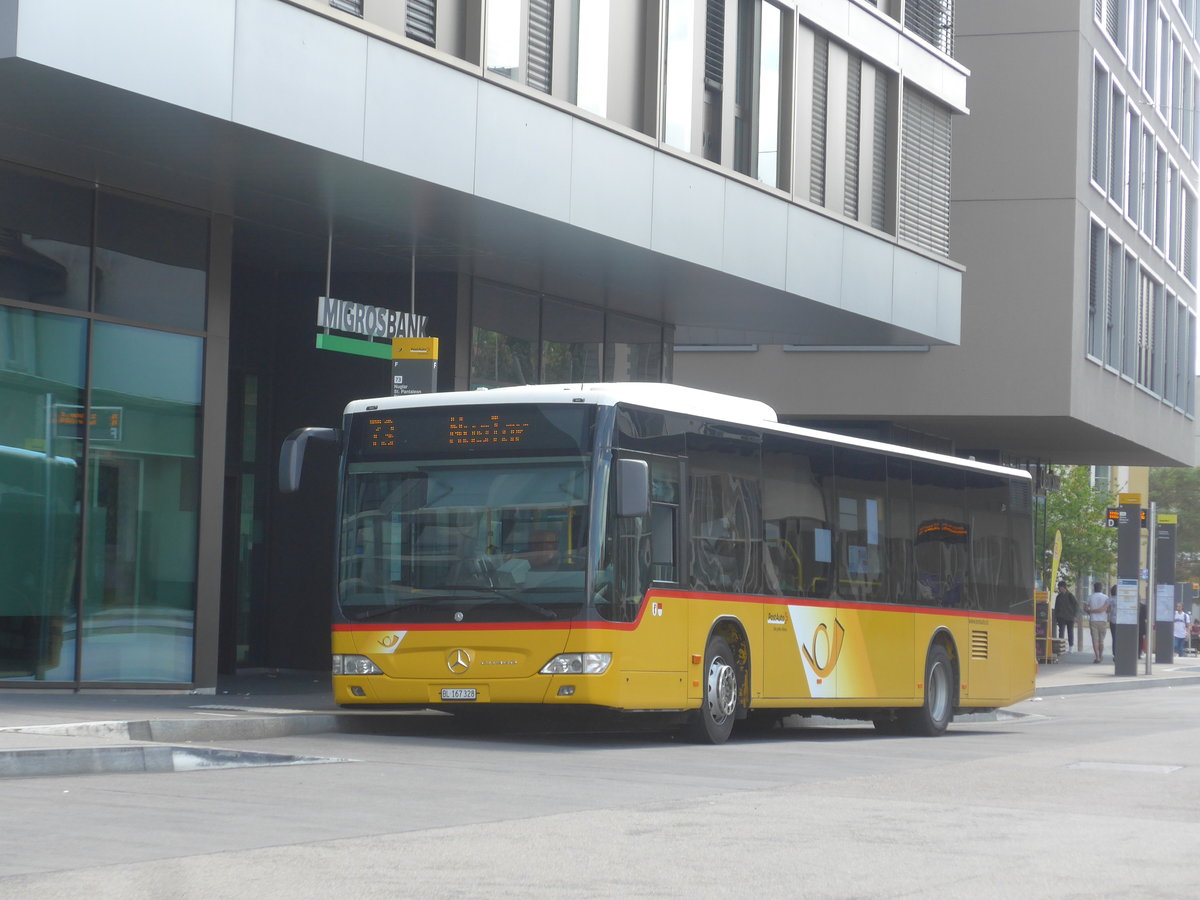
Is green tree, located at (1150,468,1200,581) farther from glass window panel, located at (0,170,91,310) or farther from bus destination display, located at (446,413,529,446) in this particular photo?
bus destination display, located at (446,413,529,446)

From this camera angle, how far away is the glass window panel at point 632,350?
24.8 meters

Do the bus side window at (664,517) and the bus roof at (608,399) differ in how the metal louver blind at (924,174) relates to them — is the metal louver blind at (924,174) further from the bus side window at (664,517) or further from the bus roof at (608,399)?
the bus side window at (664,517)

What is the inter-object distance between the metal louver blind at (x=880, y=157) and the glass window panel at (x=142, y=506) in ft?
39.0

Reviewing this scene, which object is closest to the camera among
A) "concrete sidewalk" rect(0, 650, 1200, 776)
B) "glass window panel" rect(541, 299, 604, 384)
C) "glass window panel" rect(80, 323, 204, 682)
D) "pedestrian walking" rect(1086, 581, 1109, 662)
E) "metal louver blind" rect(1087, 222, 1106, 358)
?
"concrete sidewalk" rect(0, 650, 1200, 776)

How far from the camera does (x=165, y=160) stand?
53.6 ft

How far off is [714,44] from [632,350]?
455 cm

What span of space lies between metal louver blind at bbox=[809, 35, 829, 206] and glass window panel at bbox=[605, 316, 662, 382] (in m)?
2.94

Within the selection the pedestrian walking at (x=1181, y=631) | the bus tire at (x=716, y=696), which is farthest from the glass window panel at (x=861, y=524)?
the pedestrian walking at (x=1181, y=631)

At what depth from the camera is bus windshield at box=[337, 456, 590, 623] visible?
14344 millimetres

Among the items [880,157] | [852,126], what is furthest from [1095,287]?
[852,126]

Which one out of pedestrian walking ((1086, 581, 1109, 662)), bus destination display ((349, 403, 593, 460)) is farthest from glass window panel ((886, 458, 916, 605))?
pedestrian walking ((1086, 581, 1109, 662))

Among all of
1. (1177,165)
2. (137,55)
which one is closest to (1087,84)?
(1177,165)

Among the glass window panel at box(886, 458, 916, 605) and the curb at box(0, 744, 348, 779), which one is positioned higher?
the glass window panel at box(886, 458, 916, 605)

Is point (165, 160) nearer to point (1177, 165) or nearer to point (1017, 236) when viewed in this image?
point (1017, 236)
